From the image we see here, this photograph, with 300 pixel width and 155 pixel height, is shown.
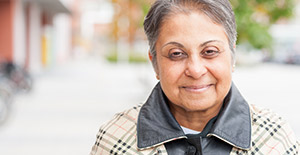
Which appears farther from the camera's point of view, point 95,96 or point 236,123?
point 95,96

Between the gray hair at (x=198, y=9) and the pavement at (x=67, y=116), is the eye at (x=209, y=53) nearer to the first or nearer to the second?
the gray hair at (x=198, y=9)

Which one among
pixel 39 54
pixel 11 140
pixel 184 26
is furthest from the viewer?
pixel 39 54

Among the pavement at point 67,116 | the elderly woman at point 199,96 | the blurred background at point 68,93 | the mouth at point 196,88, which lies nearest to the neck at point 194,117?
the elderly woman at point 199,96

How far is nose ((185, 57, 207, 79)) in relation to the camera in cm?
147

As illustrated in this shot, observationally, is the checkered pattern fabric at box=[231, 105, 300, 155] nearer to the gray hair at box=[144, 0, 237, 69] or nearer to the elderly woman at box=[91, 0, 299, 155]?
the elderly woman at box=[91, 0, 299, 155]

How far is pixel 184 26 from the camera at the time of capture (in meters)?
1.46

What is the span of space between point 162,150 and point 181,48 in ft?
1.32

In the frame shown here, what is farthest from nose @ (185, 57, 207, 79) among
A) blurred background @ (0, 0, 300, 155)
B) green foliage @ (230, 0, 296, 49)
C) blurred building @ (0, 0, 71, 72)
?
blurred building @ (0, 0, 71, 72)

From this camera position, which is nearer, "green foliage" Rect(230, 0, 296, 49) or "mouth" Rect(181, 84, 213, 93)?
"mouth" Rect(181, 84, 213, 93)

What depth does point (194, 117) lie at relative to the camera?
1635 millimetres

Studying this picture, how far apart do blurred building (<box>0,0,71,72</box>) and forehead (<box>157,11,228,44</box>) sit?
34.6ft

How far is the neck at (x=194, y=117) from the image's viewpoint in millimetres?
1628

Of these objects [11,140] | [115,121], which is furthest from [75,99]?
[115,121]

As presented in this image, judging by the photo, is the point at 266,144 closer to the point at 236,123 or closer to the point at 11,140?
the point at 236,123
